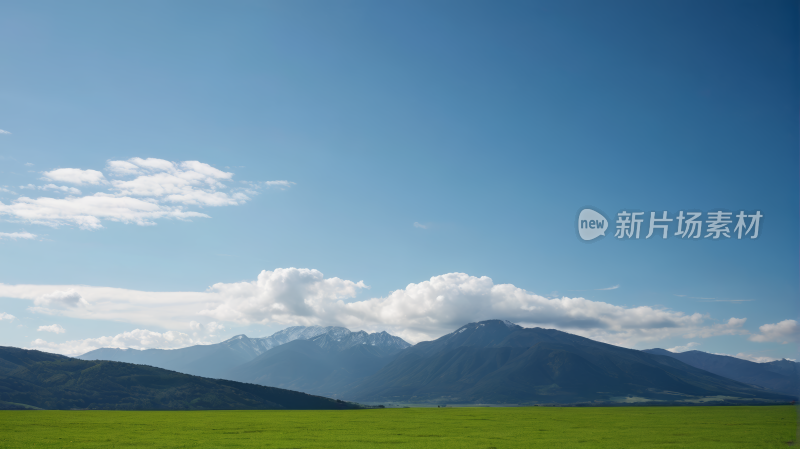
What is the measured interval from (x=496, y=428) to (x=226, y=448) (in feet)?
160

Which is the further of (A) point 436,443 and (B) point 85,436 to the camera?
(B) point 85,436

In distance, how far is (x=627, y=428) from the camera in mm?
84250

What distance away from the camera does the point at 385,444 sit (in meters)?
61.3

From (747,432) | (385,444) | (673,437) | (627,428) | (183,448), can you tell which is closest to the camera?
Result: (183,448)

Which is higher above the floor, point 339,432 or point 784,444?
point 784,444

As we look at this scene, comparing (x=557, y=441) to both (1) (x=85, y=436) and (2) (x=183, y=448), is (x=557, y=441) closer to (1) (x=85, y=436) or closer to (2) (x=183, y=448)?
(2) (x=183, y=448)

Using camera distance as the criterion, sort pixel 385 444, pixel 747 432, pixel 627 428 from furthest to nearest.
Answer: pixel 627 428, pixel 747 432, pixel 385 444

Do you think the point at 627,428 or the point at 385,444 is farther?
the point at 627,428

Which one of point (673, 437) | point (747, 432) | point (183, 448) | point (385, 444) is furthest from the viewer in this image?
point (747, 432)

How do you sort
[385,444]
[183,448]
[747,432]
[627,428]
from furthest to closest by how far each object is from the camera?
[627,428] → [747,432] → [385,444] → [183,448]

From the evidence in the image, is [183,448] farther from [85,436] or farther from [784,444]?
[784,444]

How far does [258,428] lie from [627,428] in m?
67.4

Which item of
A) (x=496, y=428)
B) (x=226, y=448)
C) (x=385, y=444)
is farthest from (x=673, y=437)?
(x=226, y=448)

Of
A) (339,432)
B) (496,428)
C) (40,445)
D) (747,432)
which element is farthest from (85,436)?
(747,432)
